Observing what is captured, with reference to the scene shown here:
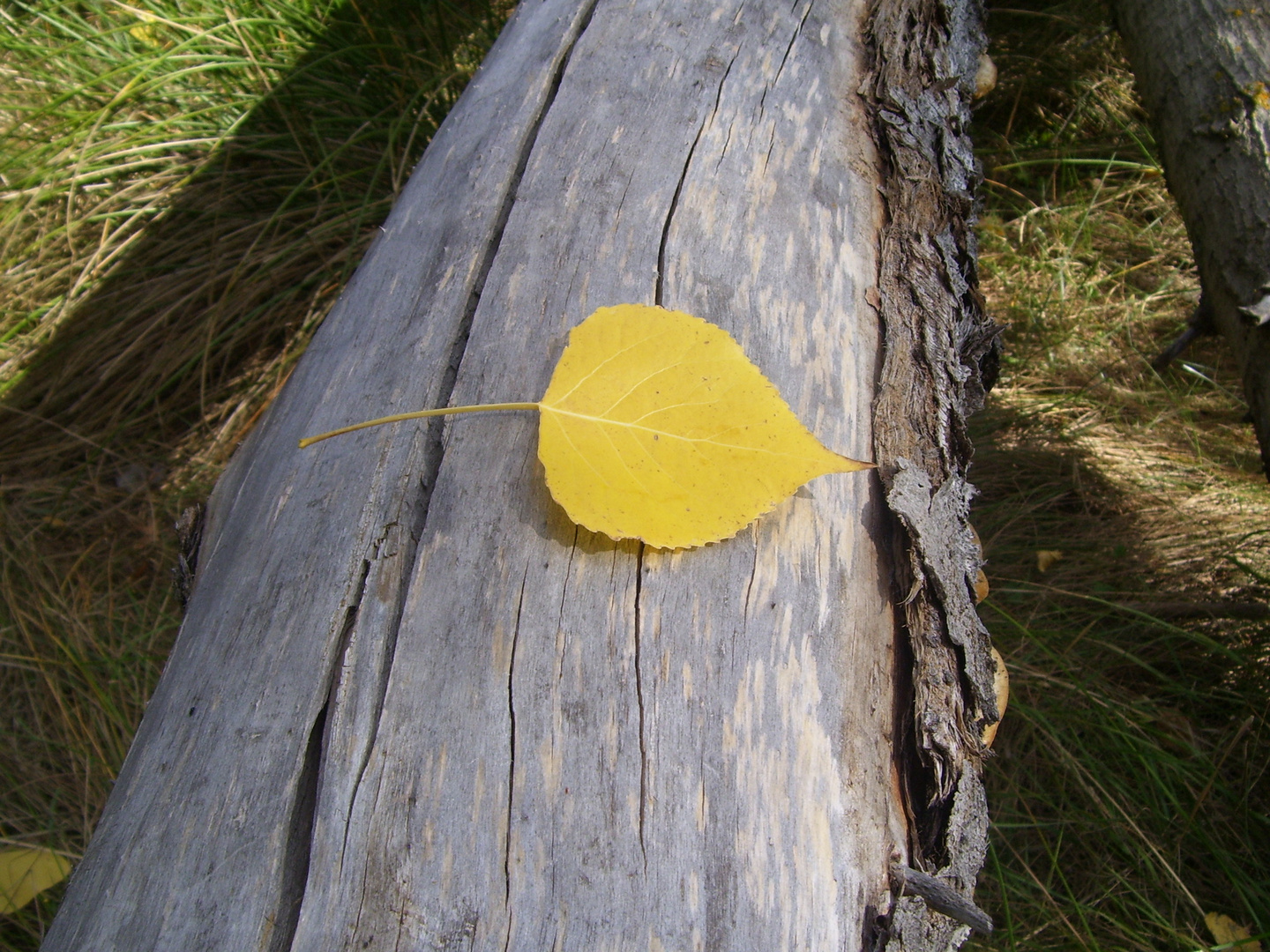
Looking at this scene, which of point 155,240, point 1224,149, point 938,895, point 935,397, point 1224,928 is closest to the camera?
point 938,895

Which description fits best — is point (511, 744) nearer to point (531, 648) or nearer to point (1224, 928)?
point (531, 648)

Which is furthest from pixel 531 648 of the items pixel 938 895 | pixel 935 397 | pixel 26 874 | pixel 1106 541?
pixel 1106 541

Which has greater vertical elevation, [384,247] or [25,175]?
[25,175]

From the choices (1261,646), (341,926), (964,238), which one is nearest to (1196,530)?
(1261,646)

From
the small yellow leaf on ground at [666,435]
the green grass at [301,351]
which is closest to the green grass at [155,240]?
the green grass at [301,351]

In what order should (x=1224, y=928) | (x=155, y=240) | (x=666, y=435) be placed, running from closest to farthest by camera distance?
1. (x=666, y=435)
2. (x=1224, y=928)
3. (x=155, y=240)

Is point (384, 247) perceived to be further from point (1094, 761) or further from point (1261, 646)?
point (1261, 646)

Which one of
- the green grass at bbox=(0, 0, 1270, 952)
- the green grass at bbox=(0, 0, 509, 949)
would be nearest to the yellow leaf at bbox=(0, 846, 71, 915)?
the green grass at bbox=(0, 0, 1270, 952)
